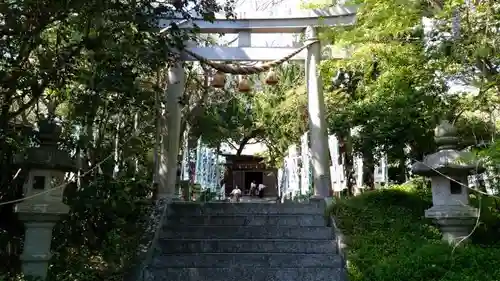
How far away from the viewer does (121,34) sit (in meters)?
5.23

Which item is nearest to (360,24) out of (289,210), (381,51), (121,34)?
(381,51)

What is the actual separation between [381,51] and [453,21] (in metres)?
1.38

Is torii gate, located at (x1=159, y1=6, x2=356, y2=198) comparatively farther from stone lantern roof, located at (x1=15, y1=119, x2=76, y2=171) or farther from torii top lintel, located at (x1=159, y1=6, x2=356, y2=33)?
stone lantern roof, located at (x1=15, y1=119, x2=76, y2=171)

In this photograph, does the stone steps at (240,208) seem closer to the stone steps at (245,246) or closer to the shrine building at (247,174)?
the stone steps at (245,246)

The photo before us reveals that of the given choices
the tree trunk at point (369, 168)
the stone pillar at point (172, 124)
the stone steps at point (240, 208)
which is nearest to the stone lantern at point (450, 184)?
the stone steps at point (240, 208)

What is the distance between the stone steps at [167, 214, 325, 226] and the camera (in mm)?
6781

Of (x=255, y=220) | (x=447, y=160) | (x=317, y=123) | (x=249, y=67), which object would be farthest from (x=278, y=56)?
(x=447, y=160)

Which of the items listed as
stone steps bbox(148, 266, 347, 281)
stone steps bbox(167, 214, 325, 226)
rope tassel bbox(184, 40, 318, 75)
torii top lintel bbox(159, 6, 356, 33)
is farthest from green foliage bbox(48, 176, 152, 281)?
torii top lintel bbox(159, 6, 356, 33)

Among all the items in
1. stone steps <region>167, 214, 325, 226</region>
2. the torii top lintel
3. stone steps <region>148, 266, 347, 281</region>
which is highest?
the torii top lintel

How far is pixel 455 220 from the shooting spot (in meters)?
5.43

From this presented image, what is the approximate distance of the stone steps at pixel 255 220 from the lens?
22.2 ft

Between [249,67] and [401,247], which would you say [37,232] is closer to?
[401,247]

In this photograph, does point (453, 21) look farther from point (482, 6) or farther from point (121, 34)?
point (121, 34)

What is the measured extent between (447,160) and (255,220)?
2.75m
